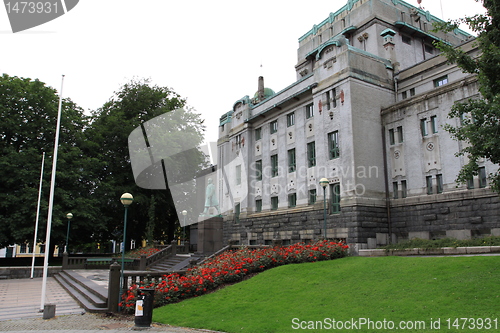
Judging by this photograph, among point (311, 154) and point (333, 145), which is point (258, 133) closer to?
point (311, 154)

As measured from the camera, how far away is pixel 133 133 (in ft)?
134

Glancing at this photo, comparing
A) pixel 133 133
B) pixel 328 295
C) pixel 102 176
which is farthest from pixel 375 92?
pixel 102 176

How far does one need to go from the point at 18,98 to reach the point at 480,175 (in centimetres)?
3501

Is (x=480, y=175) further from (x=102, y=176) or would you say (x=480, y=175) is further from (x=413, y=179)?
(x=102, y=176)

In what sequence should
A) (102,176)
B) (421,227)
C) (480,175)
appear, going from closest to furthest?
1. (480,175)
2. (421,227)
3. (102,176)

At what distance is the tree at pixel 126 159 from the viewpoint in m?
38.3

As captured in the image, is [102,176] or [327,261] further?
[102,176]

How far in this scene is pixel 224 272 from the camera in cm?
1672

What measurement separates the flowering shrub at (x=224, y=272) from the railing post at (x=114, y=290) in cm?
29

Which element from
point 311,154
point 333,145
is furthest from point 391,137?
point 311,154

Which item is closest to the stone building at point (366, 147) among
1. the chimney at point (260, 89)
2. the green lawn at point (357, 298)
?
the chimney at point (260, 89)

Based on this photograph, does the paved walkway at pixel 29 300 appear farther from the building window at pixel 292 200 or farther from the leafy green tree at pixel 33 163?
the building window at pixel 292 200

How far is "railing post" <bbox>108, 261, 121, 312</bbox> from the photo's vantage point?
13.9 m

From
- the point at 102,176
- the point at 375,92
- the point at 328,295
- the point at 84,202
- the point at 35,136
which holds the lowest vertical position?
the point at 328,295
